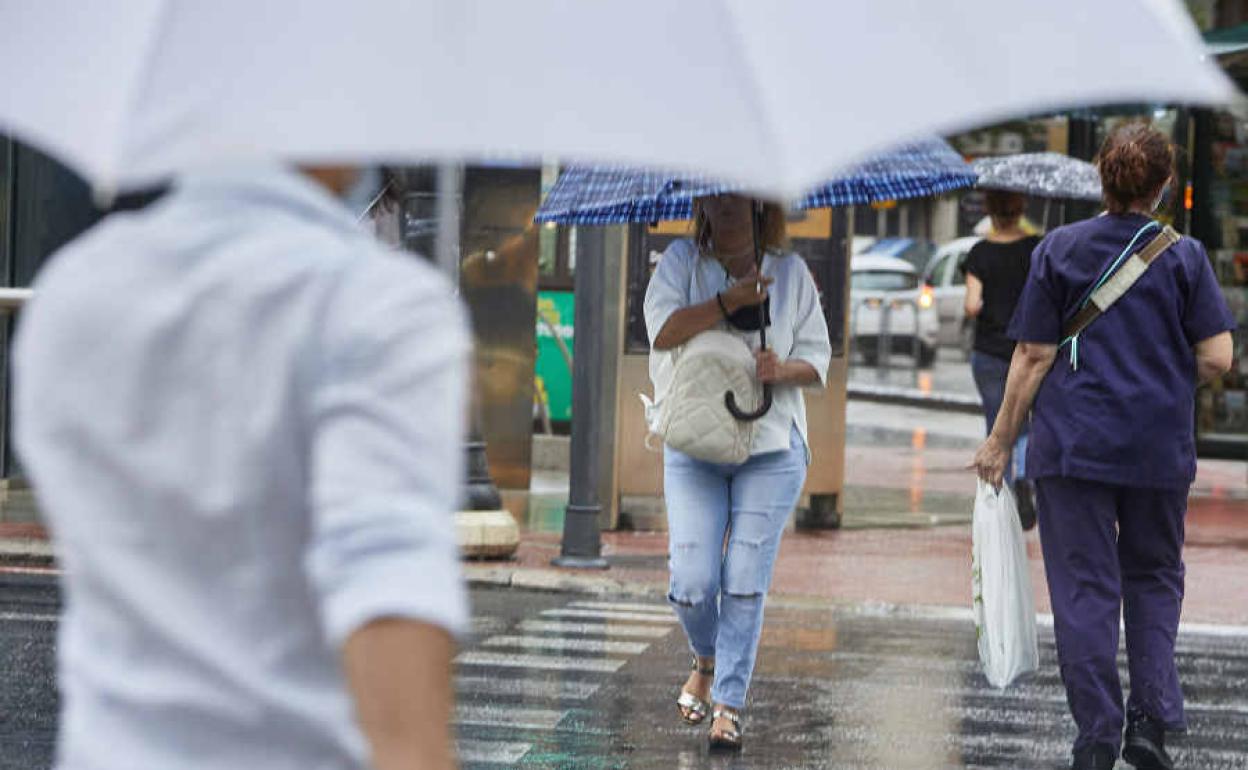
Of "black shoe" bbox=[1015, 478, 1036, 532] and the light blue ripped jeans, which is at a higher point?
the light blue ripped jeans

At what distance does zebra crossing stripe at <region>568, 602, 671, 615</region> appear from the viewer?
11.2 metres

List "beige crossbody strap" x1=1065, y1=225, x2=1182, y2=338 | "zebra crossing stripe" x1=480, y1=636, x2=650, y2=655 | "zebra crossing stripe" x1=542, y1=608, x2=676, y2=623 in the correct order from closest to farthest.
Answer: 1. "beige crossbody strap" x1=1065, y1=225, x2=1182, y2=338
2. "zebra crossing stripe" x1=480, y1=636, x2=650, y2=655
3. "zebra crossing stripe" x1=542, y1=608, x2=676, y2=623

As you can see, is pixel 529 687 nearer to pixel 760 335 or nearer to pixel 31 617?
pixel 760 335

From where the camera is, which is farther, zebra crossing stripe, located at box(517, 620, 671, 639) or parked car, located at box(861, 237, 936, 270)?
parked car, located at box(861, 237, 936, 270)

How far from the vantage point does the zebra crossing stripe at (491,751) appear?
734 cm

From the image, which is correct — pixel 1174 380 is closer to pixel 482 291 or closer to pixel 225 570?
pixel 225 570

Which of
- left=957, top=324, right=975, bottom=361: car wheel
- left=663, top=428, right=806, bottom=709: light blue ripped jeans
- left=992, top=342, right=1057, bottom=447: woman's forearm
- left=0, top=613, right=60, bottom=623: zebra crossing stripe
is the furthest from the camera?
left=957, top=324, right=975, bottom=361: car wheel

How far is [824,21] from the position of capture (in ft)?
10.00

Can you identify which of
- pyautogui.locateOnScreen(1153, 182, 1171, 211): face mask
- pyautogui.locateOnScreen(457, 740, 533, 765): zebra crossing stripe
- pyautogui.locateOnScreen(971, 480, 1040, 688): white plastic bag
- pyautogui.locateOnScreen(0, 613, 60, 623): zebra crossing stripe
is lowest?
pyautogui.locateOnScreen(0, 613, 60, 623): zebra crossing stripe

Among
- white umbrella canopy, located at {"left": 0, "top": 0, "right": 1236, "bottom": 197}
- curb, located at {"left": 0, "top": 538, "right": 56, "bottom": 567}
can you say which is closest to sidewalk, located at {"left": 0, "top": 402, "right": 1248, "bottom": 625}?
curb, located at {"left": 0, "top": 538, "right": 56, "bottom": 567}

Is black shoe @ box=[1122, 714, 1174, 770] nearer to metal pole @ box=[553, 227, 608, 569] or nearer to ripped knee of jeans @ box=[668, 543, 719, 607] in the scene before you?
ripped knee of jeans @ box=[668, 543, 719, 607]

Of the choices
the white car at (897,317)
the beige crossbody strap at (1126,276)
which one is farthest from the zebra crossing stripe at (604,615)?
the white car at (897,317)

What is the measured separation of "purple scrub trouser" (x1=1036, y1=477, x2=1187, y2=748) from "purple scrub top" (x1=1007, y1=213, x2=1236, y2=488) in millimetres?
93

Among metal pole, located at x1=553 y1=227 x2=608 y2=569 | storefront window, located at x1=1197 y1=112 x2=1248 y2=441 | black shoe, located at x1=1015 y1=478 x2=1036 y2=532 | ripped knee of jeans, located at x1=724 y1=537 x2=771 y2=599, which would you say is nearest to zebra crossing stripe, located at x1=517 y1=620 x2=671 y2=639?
metal pole, located at x1=553 y1=227 x2=608 y2=569
